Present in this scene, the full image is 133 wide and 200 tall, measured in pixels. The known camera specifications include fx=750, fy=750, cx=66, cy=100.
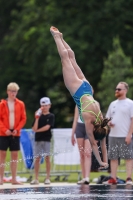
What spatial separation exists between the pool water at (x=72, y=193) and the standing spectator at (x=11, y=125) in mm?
1528

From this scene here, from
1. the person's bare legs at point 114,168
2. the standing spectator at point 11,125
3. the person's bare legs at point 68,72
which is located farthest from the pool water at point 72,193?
the person's bare legs at point 68,72

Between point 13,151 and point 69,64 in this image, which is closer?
point 69,64

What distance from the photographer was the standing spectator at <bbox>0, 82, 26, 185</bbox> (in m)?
16.3

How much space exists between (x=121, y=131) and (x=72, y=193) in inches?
120

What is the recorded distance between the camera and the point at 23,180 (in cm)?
1777

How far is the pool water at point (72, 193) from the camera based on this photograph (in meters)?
13.1

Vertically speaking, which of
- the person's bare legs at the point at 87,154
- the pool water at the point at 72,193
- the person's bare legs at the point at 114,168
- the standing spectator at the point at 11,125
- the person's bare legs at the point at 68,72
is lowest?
the pool water at the point at 72,193

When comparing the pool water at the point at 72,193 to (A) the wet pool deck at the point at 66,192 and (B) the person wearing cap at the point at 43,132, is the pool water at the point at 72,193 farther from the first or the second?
(B) the person wearing cap at the point at 43,132

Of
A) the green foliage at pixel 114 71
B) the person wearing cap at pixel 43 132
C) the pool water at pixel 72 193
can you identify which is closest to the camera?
the pool water at pixel 72 193

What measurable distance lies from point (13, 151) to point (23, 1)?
33.3 m

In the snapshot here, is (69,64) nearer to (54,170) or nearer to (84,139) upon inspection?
(84,139)

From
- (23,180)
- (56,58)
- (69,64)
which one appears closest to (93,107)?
(69,64)

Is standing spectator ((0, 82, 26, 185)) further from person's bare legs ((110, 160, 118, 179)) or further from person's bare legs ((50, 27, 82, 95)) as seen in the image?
person's bare legs ((50, 27, 82, 95))

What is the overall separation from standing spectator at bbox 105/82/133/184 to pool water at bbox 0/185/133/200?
3.67 feet
